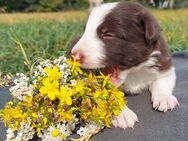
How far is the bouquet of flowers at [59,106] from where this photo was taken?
2490 millimetres

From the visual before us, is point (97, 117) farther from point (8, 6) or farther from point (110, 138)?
point (8, 6)

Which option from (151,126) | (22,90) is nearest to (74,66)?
(22,90)

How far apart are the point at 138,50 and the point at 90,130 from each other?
0.68 m

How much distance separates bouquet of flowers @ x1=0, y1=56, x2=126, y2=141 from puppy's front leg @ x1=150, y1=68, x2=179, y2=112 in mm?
534

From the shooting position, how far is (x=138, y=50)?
297 centimetres

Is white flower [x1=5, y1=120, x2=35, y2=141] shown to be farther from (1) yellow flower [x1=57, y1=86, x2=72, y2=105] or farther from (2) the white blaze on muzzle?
(2) the white blaze on muzzle

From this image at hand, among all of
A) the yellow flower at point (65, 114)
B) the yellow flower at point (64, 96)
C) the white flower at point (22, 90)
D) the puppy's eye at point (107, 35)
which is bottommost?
the yellow flower at point (65, 114)

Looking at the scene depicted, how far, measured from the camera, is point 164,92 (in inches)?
125

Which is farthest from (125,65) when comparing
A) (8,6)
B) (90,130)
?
(8,6)

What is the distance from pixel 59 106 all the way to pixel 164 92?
38.6 inches

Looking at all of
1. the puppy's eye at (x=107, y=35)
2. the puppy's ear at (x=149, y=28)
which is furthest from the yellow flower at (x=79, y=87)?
the puppy's ear at (x=149, y=28)

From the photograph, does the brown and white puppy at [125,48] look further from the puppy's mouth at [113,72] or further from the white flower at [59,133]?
the white flower at [59,133]

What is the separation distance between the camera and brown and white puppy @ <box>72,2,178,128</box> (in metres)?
2.80

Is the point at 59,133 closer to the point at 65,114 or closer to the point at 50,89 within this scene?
the point at 65,114
